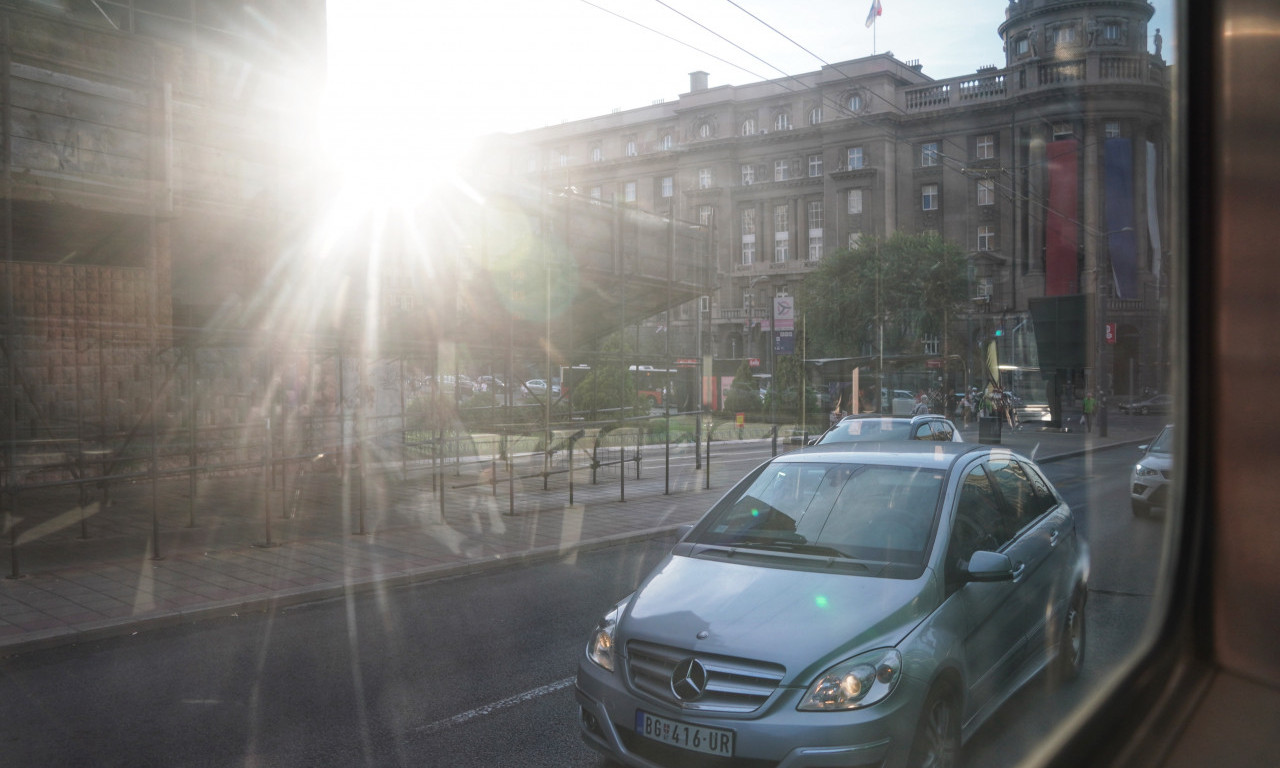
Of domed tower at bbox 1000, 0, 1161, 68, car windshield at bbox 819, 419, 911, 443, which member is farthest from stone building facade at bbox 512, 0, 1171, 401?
car windshield at bbox 819, 419, 911, 443

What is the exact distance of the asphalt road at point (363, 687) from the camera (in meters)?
4.84

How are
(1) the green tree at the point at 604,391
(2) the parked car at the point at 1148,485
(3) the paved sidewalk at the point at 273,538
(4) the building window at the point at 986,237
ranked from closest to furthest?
(3) the paved sidewalk at the point at 273,538
(2) the parked car at the point at 1148,485
(1) the green tree at the point at 604,391
(4) the building window at the point at 986,237

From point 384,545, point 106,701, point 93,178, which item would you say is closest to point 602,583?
point 384,545

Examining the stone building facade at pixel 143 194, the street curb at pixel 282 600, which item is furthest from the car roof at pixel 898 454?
the stone building facade at pixel 143 194

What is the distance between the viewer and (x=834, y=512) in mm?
4879

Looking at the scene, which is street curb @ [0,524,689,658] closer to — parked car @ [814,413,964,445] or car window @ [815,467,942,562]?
parked car @ [814,413,964,445]

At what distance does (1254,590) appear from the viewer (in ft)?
10.0

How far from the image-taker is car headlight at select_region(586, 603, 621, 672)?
425cm

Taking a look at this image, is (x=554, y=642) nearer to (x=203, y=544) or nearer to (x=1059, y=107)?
(x=203, y=544)

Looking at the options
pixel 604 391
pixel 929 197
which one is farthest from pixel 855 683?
pixel 929 197

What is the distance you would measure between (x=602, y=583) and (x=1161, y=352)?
262 inches

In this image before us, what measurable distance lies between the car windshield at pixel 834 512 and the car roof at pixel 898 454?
0.30 feet

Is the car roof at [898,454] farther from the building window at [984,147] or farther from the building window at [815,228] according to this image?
the building window at [815,228]

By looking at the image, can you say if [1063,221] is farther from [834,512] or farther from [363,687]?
[363,687]
